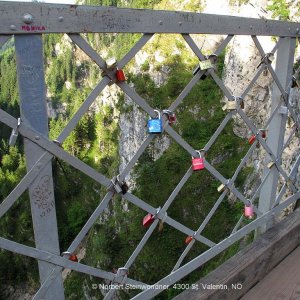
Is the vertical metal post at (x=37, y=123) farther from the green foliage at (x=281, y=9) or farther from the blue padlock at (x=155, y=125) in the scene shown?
the green foliage at (x=281, y=9)

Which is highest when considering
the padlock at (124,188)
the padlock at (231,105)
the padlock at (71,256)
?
the padlock at (231,105)

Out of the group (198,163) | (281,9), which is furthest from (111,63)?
(281,9)

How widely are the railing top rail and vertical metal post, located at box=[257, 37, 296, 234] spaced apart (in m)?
0.53

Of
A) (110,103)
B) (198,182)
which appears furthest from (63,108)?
(198,182)

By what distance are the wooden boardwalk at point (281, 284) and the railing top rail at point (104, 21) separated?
1.41 m

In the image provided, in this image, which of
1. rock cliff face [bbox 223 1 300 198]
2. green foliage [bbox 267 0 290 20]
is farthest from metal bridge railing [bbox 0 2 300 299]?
rock cliff face [bbox 223 1 300 198]

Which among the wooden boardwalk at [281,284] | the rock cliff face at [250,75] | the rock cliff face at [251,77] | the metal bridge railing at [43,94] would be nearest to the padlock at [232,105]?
the metal bridge railing at [43,94]

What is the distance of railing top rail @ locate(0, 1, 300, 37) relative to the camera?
1.02 m

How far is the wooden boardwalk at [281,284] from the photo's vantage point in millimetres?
1824

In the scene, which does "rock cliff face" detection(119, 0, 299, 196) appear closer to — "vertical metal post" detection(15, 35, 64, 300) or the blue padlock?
the blue padlock

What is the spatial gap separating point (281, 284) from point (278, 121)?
1.11 metres

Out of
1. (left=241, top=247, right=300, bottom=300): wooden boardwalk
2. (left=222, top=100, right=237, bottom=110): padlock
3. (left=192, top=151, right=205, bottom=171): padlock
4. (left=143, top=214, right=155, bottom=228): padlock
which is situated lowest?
(left=241, top=247, right=300, bottom=300): wooden boardwalk

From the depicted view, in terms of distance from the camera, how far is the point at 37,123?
1148 mm

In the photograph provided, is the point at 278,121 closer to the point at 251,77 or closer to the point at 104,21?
the point at 104,21
